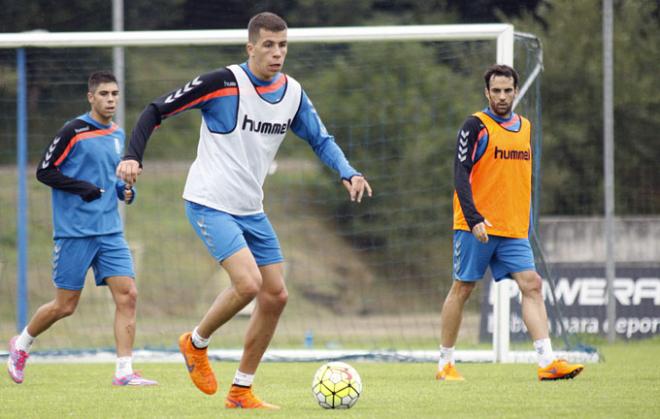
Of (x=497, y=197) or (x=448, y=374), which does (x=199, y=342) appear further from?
(x=497, y=197)

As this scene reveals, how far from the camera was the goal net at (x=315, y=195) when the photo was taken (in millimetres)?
14373

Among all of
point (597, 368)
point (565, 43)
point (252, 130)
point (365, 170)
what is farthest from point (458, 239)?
point (565, 43)

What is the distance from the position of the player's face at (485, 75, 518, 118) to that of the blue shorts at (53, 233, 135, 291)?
3.05 meters

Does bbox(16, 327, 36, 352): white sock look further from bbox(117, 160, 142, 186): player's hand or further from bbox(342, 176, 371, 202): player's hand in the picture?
bbox(342, 176, 371, 202): player's hand

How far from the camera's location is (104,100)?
918cm

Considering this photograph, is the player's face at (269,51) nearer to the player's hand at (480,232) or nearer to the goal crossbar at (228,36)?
the player's hand at (480,232)

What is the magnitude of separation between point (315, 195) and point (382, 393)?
11.6 metres

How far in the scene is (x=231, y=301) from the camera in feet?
22.4

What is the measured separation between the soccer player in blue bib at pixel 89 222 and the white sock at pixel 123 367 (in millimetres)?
126

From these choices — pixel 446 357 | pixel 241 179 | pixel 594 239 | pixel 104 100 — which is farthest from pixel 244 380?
pixel 594 239

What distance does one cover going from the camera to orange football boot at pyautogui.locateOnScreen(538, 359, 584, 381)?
8.37 meters

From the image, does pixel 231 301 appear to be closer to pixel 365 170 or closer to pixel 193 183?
pixel 193 183

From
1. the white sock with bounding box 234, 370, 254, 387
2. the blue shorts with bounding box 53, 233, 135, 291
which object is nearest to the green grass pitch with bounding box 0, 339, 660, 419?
the white sock with bounding box 234, 370, 254, 387

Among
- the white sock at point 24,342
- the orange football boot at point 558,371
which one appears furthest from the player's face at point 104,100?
the orange football boot at point 558,371
